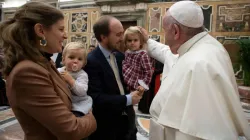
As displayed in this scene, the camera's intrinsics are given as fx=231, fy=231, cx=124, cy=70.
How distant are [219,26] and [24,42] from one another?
7.46 metres

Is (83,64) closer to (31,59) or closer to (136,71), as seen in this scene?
(31,59)

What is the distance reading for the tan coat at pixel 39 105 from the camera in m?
1.07

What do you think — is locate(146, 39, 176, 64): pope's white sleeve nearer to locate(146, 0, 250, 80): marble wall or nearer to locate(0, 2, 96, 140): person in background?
locate(0, 2, 96, 140): person in background

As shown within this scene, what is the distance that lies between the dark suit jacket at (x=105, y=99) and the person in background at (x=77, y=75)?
9cm

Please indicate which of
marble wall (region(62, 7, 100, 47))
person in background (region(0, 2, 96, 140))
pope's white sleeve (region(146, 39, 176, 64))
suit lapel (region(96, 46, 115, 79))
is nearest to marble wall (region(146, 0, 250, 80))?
marble wall (region(62, 7, 100, 47))

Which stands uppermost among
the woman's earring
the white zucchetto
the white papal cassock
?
the white zucchetto

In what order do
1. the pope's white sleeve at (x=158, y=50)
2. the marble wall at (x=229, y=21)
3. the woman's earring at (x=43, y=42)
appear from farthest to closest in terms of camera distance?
the marble wall at (x=229, y=21) → the pope's white sleeve at (x=158, y=50) → the woman's earring at (x=43, y=42)

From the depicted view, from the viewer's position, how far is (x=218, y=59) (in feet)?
4.57

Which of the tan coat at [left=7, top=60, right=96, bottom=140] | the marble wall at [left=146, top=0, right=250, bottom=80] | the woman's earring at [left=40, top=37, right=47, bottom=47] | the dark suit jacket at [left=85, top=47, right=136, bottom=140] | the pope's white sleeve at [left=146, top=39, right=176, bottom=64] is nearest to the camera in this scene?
the tan coat at [left=7, top=60, right=96, bottom=140]

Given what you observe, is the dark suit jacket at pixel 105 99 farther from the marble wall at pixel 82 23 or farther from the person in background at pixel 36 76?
the marble wall at pixel 82 23

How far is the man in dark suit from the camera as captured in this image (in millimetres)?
1772

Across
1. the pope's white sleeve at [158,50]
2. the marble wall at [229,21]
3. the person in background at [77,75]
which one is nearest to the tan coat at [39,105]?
the person in background at [77,75]

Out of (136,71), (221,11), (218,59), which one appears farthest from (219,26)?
(218,59)

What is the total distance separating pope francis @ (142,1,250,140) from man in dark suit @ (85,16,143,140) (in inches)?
13.0
